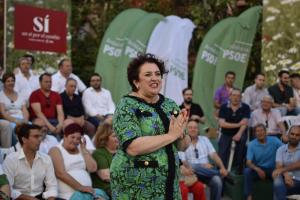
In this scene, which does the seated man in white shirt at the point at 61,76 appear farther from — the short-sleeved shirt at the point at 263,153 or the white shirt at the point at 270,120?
the short-sleeved shirt at the point at 263,153

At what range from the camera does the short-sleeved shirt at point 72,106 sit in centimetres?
1051

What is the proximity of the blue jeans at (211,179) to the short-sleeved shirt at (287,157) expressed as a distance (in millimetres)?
809

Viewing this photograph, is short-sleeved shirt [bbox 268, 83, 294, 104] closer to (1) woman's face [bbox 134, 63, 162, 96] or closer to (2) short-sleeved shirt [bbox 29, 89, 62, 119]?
(2) short-sleeved shirt [bbox 29, 89, 62, 119]

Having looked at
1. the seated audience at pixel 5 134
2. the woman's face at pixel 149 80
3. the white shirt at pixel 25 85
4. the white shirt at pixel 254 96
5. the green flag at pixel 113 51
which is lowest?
the seated audience at pixel 5 134

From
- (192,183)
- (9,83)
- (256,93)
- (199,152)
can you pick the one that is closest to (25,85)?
(9,83)

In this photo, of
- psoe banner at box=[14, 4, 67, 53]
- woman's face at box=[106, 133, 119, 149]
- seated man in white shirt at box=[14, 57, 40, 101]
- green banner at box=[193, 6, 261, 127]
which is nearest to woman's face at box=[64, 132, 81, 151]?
woman's face at box=[106, 133, 119, 149]

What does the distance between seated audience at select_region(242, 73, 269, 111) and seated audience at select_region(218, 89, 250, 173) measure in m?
1.26

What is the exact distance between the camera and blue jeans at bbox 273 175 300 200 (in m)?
8.96

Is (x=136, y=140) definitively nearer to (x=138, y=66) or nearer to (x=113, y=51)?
(x=138, y=66)

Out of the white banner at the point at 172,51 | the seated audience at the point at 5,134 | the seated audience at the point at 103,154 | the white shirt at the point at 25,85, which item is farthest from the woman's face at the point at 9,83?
the white banner at the point at 172,51

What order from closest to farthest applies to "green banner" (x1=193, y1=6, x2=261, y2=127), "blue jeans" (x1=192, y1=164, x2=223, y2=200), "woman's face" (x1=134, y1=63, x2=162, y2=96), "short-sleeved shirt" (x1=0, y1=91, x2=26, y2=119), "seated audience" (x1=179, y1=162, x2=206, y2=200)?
1. "woman's face" (x1=134, y1=63, x2=162, y2=96)
2. "seated audience" (x1=179, y1=162, x2=206, y2=200)
3. "blue jeans" (x1=192, y1=164, x2=223, y2=200)
4. "short-sleeved shirt" (x1=0, y1=91, x2=26, y2=119)
5. "green banner" (x1=193, y1=6, x2=261, y2=127)

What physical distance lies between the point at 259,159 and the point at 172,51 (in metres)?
4.38

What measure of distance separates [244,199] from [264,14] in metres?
4.27

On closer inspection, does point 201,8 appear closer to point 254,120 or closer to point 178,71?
point 178,71
